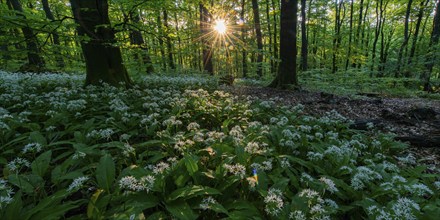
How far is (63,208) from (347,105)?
863cm

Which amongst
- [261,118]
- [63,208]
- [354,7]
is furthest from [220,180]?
[354,7]

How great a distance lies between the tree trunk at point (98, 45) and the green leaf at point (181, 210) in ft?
19.2

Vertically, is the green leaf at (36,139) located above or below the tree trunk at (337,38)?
below

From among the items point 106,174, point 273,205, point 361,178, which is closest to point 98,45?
point 106,174

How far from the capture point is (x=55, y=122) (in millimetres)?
4422

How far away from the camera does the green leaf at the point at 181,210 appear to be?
A: 2148 mm

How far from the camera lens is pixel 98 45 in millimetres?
7352

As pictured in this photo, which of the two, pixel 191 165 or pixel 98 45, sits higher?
pixel 98 45

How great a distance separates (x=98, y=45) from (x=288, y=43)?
7.46 meters

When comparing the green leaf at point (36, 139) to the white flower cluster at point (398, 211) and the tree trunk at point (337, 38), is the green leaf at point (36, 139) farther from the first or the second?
the tree trunk at point (337, 38)

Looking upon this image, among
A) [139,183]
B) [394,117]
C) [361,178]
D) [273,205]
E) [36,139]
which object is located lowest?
[394,117]

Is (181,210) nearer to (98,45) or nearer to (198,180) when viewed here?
(198,180)

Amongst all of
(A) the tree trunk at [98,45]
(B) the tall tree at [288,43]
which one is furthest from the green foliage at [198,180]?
(B) the tall tree at [288,43]

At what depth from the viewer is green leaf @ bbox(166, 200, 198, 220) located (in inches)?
84.6
